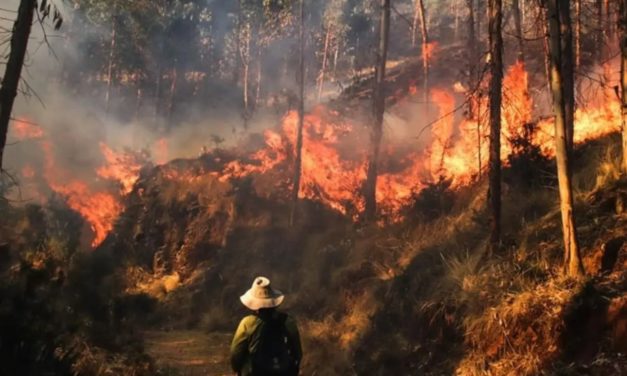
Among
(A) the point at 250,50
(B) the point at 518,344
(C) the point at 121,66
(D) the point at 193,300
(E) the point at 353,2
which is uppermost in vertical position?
(E) the point at 353,2

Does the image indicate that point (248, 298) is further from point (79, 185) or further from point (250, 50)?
point (250, 50)

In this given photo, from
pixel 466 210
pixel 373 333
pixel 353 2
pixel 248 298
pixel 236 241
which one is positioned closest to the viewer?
pixel 248 298

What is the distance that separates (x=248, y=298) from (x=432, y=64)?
24448 millimetres

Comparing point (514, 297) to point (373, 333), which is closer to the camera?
point (514, 297)

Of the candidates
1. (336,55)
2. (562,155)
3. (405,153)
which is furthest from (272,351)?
(336,55)

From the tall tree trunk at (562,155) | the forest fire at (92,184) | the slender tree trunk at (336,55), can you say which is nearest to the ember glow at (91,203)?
the forest fire at (92,184)

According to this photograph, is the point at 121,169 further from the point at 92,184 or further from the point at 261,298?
the point at 261,298

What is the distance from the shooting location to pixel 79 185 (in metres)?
27.1

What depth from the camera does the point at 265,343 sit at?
4680 mm

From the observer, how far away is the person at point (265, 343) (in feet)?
15.3

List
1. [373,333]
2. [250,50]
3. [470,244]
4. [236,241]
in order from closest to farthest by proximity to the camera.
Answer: [373,333]
[470,244]
[236,241]
[250,50]

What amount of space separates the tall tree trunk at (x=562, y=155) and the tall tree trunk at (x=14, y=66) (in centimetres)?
761

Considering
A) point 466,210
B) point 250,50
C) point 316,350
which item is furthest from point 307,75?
point 316,350

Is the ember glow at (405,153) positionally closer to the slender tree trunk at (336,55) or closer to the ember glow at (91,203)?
the ember glow at (91,203)
